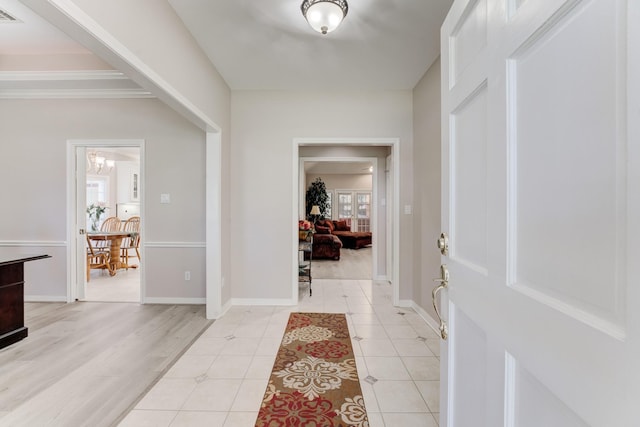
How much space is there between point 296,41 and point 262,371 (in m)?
2.75

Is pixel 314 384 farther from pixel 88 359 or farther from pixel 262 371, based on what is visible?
pixel 88 359

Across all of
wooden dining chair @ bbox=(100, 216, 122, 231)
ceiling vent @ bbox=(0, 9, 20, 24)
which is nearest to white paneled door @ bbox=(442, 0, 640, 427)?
ceiling vent @ bbox=(0, 9, 20, 24)

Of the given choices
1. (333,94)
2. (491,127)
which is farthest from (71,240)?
(491,127)

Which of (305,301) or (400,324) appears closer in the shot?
(400,324)

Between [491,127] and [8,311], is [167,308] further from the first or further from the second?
[491,127]

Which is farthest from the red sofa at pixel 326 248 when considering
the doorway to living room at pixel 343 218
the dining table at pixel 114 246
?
the dining table at pixel 114 246

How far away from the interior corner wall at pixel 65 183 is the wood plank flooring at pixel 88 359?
0.46 meters

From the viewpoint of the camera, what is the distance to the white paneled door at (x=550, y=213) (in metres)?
0.44

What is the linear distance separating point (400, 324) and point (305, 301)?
50.2 inches

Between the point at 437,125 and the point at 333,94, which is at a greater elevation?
the point at 333,94

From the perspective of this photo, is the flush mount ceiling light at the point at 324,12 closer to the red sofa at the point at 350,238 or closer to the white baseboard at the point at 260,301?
the white baseboard at the point at 260,301

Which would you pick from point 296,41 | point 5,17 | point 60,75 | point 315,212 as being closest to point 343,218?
point 315,212

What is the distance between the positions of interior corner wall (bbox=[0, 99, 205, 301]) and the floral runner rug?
178cm

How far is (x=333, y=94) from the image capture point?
3596mm
